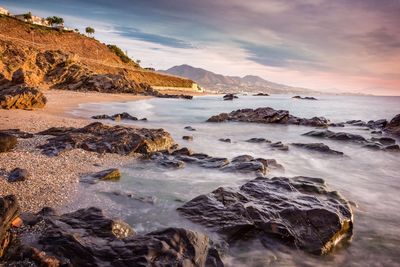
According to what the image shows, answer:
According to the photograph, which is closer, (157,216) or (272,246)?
(272,246)

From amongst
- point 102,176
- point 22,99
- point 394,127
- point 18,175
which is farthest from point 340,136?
point 22,99

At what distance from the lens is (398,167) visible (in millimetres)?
13680

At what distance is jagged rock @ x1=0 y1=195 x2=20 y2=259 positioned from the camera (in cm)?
436

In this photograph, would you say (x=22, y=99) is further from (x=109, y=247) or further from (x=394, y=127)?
(x=394, y=127)

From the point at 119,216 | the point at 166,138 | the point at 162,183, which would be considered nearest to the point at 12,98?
the point at 166,138

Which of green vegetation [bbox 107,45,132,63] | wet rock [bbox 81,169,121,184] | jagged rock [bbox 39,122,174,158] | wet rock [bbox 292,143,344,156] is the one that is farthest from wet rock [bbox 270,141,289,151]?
green vegetation [bbox 107,45,132,63]

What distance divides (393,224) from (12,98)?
2106 centimetres

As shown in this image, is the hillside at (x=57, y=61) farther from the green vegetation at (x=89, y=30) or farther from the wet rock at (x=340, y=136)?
the wet rock at (x=340, y=136)

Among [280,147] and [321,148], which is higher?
[321,148]

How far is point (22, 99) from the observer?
70.0ft

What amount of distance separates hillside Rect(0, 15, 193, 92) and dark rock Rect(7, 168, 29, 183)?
27.4 meters

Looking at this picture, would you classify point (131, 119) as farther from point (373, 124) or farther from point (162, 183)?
point (373, 124)

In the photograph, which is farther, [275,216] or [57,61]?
[57,61]

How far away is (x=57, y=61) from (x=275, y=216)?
2273 inches
